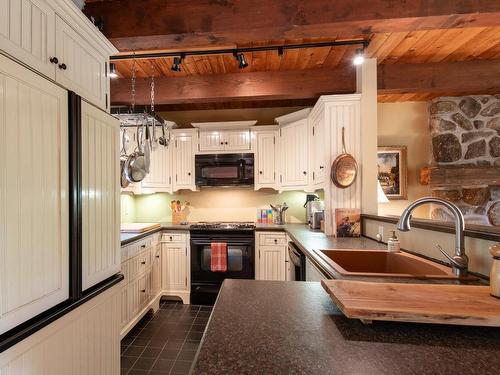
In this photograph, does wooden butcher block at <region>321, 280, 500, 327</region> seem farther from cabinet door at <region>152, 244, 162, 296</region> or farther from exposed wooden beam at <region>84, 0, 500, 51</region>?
cabinet door at <region>152, 244, 162, 296</region>

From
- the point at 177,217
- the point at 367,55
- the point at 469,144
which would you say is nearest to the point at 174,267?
the point at 177,217

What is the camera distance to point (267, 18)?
5.23 ft

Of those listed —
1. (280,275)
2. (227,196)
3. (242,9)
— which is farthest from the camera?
(227,196)

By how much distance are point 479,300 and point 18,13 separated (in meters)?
1.89

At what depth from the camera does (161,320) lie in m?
2.58

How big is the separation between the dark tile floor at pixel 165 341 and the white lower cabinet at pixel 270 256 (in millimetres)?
783

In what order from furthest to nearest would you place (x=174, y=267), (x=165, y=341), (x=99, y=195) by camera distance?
(x=174, y=267) → (x=165, y=341) → (x=99, y=195)

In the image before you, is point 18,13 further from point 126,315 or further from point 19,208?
point 126,315

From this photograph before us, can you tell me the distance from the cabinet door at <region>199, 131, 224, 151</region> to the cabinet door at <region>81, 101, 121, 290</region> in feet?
5.75

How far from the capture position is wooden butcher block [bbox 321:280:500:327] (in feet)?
2.14

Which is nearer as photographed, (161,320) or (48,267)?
(48,267)

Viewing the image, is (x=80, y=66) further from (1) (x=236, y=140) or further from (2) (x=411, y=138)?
(2) (x=411, y=138)

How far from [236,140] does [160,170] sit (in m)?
1.11

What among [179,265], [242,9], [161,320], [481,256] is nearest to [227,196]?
[179,265]
